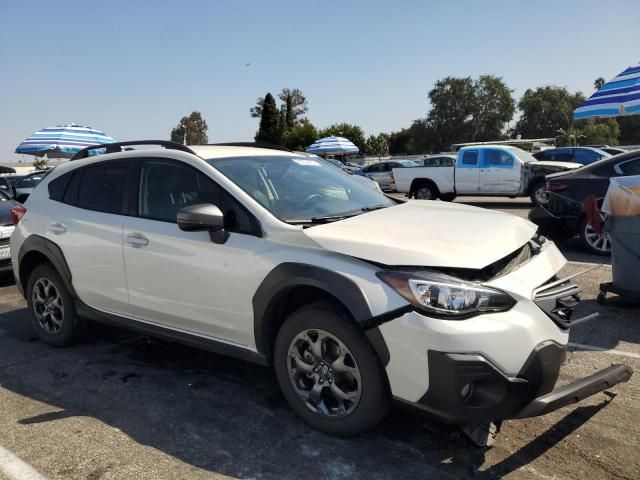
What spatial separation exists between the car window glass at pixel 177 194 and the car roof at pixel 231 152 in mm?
190

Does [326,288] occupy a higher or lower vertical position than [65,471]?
higher

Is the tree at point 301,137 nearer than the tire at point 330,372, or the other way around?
the tire at point 330,372

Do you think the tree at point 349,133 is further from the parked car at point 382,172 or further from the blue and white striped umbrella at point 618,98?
the blue and white striped umbrella at point 618,98

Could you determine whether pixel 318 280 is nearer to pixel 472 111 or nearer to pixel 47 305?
pixel 47 305

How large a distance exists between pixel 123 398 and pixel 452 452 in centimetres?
220

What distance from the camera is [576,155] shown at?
17.5 metres

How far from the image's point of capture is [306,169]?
168 inches

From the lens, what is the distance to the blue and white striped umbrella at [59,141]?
17422 mm

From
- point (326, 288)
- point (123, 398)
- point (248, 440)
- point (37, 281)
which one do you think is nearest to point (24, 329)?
point (37, 281)

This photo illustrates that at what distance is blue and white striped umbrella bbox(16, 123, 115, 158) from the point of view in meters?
17.4

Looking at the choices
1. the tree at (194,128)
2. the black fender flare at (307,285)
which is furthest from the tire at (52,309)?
the tree at (194,128)

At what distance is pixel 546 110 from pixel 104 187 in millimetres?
77961

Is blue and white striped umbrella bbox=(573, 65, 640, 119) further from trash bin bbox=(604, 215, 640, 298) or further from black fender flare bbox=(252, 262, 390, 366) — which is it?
black fender flare bbox=(252, 262, 390, 366)

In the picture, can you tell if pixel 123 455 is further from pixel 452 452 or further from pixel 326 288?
pixel 452 452
